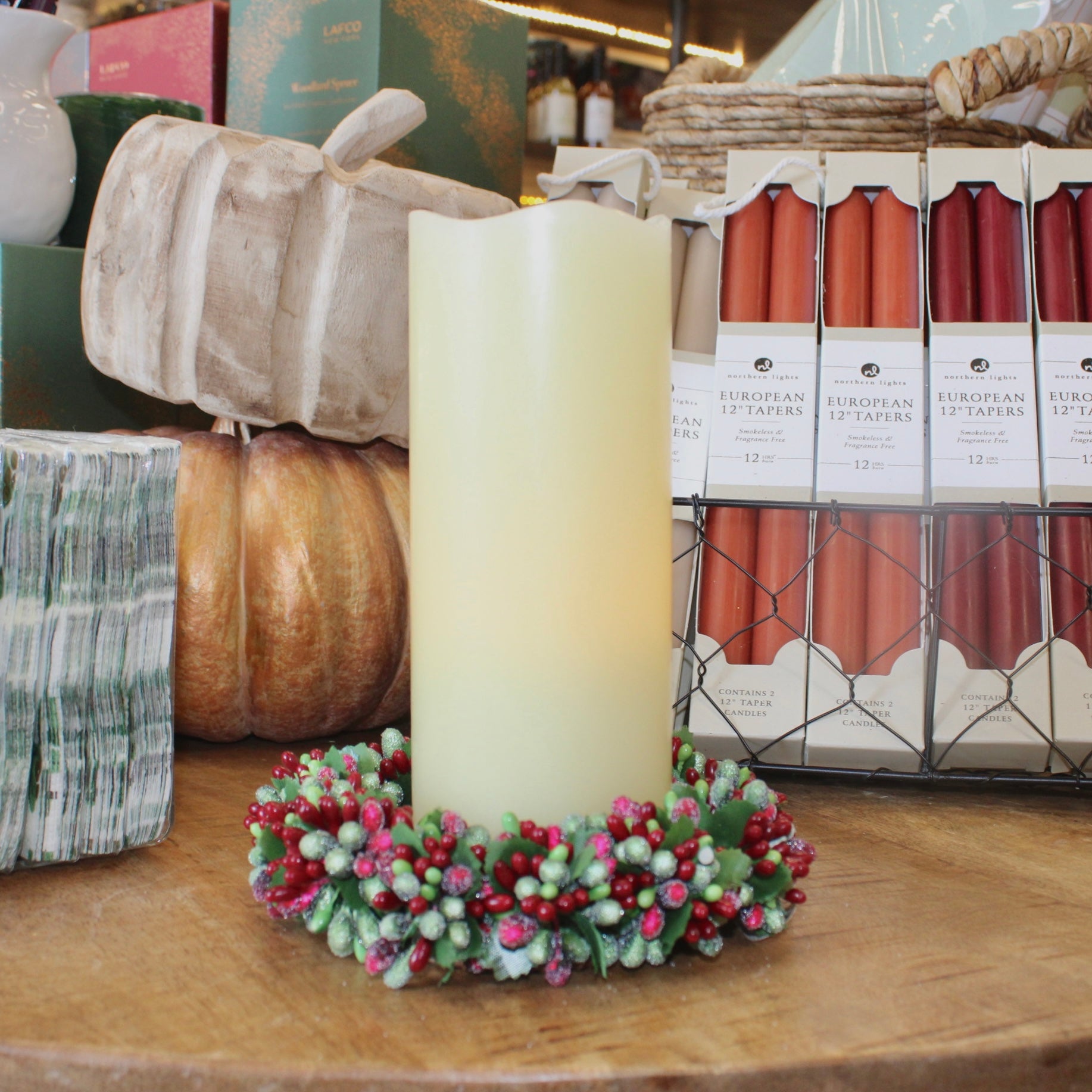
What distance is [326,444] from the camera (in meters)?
0.67

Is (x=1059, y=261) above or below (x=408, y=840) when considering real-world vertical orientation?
above

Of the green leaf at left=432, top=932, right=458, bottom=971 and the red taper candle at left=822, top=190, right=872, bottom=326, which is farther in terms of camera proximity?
the red taper candle at left=822, top=190, right=872, bottom=326

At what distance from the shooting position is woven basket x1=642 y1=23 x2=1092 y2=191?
654mm

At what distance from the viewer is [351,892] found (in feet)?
1.12

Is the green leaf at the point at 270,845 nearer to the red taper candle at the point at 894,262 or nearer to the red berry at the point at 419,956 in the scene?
the red berry at the point at 419,956

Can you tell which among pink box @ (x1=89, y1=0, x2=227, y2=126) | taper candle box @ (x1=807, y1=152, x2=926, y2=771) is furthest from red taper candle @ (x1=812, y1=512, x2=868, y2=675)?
pink box @ (x1=89, y1=0, x2=227, y2=126)

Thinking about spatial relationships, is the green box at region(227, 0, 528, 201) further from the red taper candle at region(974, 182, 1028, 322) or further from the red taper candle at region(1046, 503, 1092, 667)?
the red taper candle at region(1046, 503, 1092, 667)

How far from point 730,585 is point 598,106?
2.01 meters

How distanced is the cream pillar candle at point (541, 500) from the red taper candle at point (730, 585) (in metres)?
0.20

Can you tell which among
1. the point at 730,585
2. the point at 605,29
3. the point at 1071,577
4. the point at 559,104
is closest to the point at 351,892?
the point at 730,585

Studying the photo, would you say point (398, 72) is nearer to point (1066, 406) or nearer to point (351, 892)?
point (1066, 406)

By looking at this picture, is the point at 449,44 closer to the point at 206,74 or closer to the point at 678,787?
the point at 206,74

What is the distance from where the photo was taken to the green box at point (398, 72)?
76 centimetres

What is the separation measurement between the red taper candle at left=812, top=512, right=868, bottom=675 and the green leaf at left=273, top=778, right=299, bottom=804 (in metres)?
0.29
